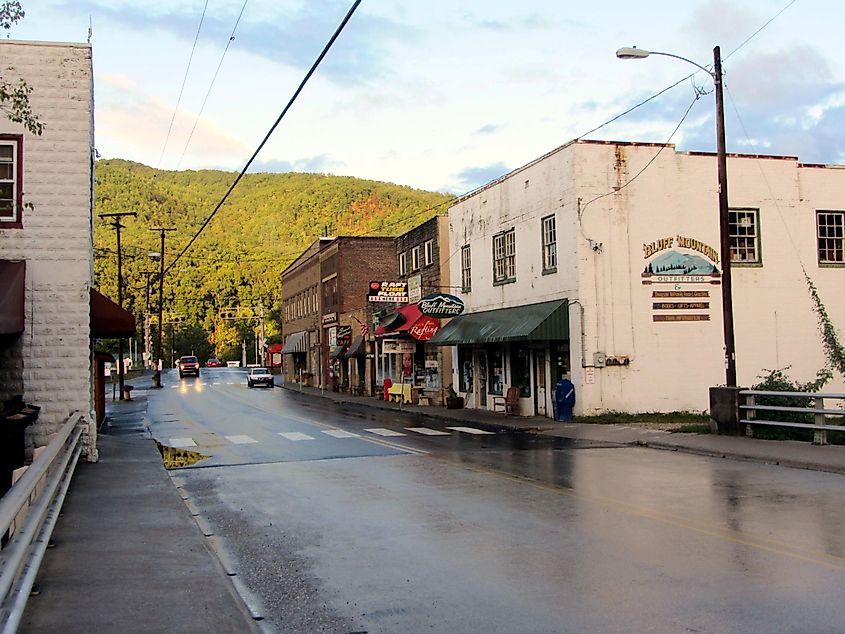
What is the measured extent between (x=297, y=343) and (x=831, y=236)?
162 ft

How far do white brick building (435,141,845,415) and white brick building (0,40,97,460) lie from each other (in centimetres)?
1388

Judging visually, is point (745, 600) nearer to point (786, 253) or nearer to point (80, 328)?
point (80, 328)

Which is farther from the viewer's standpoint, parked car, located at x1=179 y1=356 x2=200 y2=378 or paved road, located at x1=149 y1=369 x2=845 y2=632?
parked car, located at x1=179 y1=356 x2=200 y2=378

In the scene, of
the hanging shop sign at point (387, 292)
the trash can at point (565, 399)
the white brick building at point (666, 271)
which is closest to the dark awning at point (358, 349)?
the hanging shop sign at point (387, 292)

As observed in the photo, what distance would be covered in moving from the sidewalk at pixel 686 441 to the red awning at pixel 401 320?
718cm

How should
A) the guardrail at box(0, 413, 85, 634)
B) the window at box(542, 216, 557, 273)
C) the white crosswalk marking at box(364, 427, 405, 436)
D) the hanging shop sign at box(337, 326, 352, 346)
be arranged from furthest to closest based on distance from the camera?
the hanging shop sign at box(337, 326, 352, 346), the window at box(542, 216, 557, 273), the white crosswalk marking at box(364, 427, 405, 436), the guardrail at box(0, 413, 85, 634)

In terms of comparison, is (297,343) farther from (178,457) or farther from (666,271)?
(178,457)

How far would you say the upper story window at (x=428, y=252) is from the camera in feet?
126

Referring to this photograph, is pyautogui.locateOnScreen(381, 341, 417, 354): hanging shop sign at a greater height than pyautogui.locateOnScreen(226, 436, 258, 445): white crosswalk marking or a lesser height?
greater

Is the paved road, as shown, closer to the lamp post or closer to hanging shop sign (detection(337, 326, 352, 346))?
the lamp post

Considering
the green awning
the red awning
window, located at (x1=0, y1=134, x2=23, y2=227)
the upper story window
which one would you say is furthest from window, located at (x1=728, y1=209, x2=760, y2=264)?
window, located at (x1=0, y1=134, x2=23, y2=227)

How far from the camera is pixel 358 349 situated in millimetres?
49844

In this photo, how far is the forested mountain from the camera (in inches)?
3312

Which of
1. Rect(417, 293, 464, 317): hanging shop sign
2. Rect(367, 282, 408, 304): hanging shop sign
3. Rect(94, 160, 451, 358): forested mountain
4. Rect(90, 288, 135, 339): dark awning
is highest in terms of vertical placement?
Rect(94, 160, 451, 358): forested mountain
